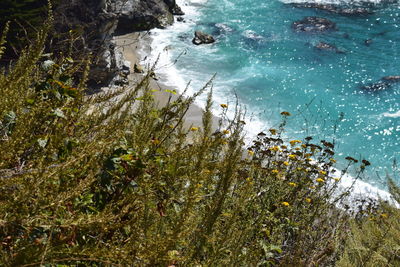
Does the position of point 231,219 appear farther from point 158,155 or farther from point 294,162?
point 294,162

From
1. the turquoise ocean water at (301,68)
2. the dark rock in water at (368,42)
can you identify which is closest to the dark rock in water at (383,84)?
the turquoise ocean water at (301,68)

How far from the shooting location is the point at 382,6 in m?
22.6

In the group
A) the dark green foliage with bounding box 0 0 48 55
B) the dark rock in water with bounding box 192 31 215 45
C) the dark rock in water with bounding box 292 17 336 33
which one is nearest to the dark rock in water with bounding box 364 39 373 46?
the dark rock in water with bounding box 292 17 336 33

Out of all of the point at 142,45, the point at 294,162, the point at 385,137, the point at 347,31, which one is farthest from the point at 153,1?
the point at 294,162

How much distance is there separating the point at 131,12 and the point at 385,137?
36.2ft

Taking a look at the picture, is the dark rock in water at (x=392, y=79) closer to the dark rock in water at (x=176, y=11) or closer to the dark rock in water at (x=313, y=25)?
the dark rock in water at (x=313, y=25)

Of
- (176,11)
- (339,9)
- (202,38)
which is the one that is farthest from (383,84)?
(176,11)

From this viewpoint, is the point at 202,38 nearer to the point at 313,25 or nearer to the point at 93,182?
the point at 313,25

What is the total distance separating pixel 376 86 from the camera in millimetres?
15102

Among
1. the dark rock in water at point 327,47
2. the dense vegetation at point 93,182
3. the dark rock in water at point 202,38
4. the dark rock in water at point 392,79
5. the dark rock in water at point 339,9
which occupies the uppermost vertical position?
the dense vegetation at point 93,182

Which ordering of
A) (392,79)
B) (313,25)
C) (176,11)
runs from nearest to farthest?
(392,79), (313,25), (176,11)

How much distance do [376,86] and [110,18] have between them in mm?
9557

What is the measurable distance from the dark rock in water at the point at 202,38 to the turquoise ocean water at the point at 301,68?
350mm

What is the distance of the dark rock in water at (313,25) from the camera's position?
19.5m
